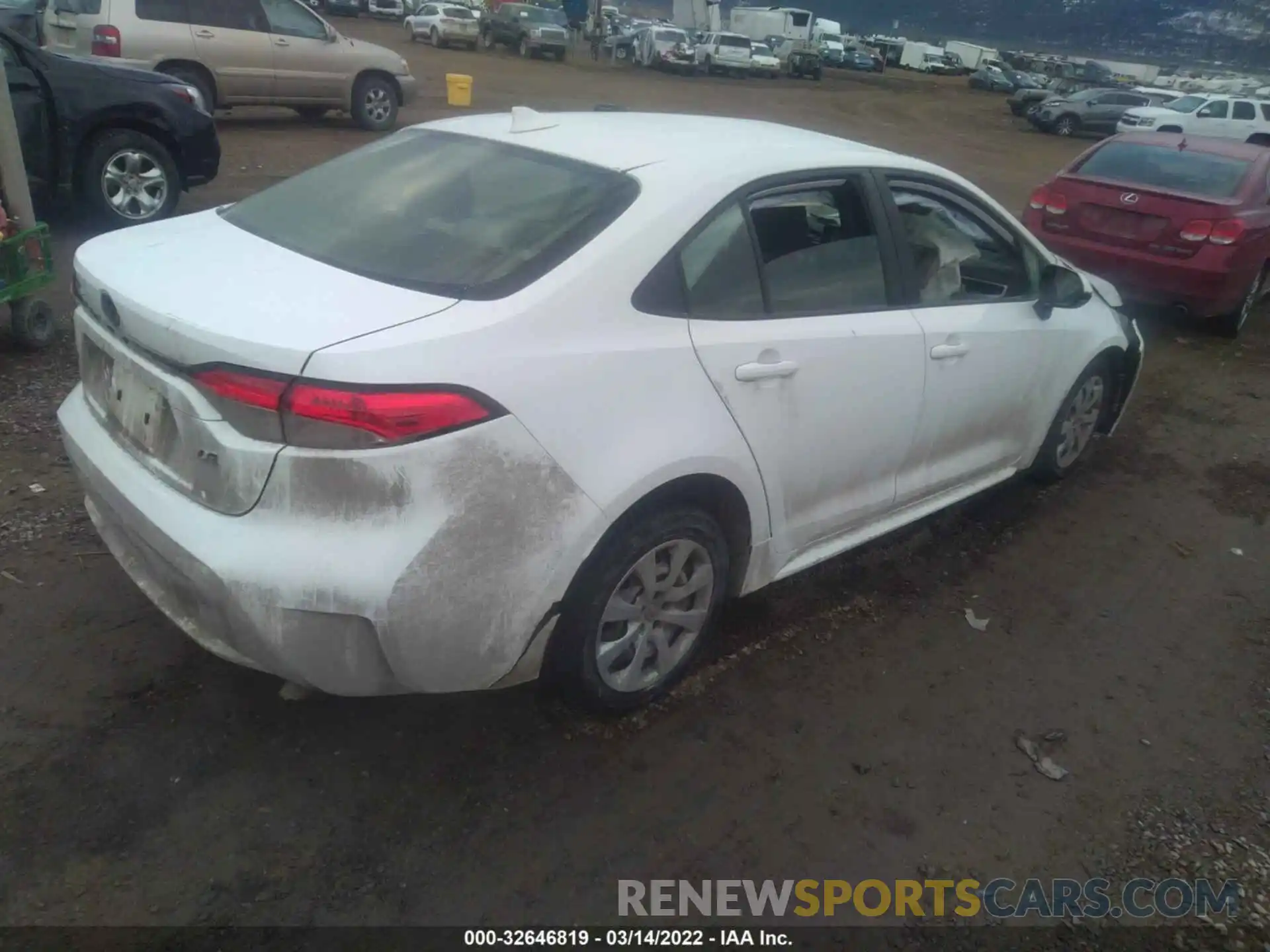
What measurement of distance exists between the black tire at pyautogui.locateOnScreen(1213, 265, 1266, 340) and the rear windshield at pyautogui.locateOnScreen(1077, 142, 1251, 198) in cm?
79

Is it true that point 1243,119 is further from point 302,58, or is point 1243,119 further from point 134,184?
point 134,184

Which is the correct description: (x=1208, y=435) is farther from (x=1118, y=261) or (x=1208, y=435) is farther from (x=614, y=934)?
(x=614, y=934)

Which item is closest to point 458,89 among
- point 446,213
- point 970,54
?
point 446,213

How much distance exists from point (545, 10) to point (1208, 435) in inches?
1298

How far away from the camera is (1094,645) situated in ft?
12.3

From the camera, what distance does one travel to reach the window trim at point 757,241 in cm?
Result: 280

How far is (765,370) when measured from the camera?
2.95 m

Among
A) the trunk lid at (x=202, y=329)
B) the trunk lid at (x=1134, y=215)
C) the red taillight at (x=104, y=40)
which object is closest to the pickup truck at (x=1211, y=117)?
the trunk lid at (x=1134, y=215)

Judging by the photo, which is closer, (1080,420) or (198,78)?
(1080,420)

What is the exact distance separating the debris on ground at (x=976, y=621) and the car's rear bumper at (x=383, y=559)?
1920 mm

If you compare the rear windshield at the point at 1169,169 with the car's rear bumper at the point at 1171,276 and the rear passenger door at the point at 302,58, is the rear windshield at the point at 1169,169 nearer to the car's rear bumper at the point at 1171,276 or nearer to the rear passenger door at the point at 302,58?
the car's rear bumper at the point at 1171,276

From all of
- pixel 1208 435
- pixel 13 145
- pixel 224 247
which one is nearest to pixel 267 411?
pixel 224 247

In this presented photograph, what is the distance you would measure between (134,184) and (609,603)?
6.62 metres

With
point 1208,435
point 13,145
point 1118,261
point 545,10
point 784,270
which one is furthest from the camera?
point 545,10
